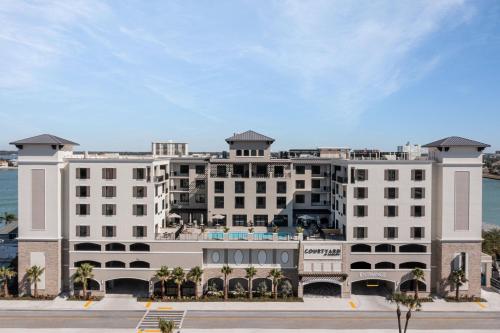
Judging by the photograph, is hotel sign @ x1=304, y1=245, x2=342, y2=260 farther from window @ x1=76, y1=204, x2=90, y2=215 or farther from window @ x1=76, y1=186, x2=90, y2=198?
window @ x1=76, y1=186, x2=90, y2=198

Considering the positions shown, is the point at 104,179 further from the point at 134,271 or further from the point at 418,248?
the point at 418,248

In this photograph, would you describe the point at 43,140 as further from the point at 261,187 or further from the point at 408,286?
the point at 408,286

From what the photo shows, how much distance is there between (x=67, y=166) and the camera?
→ 163 feet

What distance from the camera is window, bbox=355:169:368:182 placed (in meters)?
48.9

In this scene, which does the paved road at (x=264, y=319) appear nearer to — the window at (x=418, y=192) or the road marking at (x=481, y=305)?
the road marking at (x=481, y=305)

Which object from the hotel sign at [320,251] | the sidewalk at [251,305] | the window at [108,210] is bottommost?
the sidewalk at [251,305]

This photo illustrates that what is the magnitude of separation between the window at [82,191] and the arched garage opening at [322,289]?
2871 centimetres

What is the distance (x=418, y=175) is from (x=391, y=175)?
328cm

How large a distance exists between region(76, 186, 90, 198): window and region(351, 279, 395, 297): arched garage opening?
35.3 metres

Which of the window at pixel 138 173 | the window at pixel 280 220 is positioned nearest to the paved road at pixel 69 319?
the window at pixel 138 173

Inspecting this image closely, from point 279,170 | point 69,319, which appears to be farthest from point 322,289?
point 69,319

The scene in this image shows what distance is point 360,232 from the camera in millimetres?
48594

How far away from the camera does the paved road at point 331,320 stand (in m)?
40.5

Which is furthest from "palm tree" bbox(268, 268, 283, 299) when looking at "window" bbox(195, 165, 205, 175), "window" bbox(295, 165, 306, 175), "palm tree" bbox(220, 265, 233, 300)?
"window" bbox(195, 165, 205, 175)
